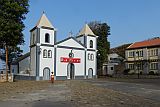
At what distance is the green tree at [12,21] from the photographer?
3647 centimetres

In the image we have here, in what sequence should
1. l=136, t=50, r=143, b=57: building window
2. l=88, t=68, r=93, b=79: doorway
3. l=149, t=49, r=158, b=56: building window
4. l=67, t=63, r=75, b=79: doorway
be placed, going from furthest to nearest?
l=136, t=50, r=143, b=57: building window, l=149, t=49, r=158, b=56: building window, l=88, t=68, r=93, b=79: doorway, l=67, t=63, r=75, b=79: doorway

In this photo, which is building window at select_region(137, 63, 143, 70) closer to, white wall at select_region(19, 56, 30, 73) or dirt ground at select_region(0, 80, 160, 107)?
white wall at select_region(19, 56, 30, 73)

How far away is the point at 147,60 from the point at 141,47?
4316 millimetres

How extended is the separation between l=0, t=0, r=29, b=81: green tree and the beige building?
36.1m

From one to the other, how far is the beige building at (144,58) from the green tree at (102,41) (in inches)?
238

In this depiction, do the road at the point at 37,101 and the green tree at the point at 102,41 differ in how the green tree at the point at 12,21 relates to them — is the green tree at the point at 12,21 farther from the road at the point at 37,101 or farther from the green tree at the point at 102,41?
the green tree at the point at 102,41

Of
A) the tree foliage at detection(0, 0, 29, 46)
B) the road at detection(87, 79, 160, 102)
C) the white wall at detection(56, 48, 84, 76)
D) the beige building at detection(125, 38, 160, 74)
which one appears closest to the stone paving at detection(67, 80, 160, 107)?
the road at detection(87, 79, 160, 102)

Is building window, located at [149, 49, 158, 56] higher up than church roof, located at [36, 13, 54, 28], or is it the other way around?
church roof, located at [36, 13, 54, 28]

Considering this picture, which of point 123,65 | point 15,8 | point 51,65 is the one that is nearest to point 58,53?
point 51,65

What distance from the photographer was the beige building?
215 ft

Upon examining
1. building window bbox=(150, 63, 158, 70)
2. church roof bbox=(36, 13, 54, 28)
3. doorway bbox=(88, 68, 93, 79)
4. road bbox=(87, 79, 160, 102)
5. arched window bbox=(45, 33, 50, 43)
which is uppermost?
church roof bbox=(36, 13, 54, 28)

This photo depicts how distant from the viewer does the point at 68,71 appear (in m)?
54.3

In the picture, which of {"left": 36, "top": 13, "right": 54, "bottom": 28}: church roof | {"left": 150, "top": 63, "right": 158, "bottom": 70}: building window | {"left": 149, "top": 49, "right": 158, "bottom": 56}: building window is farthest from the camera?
{"left": 149, "top": 49, "right": 158, "bottom": 56}: building window

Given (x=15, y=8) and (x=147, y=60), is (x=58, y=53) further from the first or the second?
(x=147, y=60)
